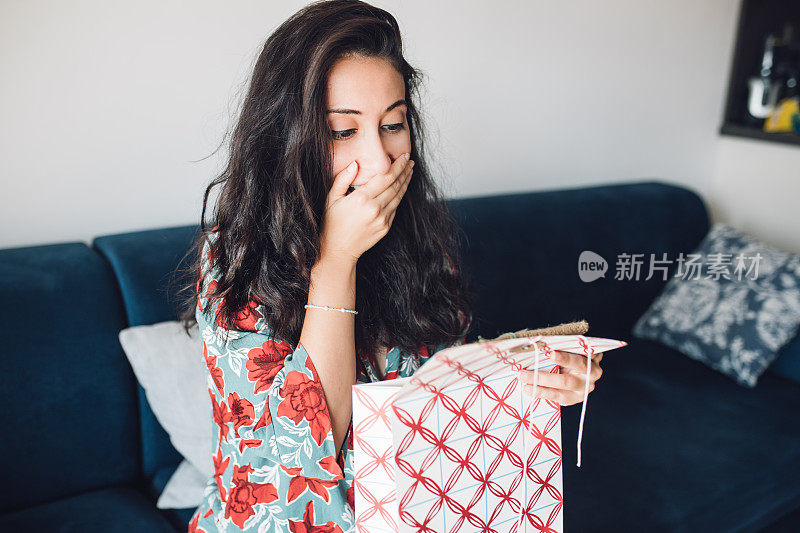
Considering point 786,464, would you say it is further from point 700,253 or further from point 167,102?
point 167,102

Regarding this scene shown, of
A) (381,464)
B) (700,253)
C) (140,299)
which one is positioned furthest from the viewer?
(700,253)

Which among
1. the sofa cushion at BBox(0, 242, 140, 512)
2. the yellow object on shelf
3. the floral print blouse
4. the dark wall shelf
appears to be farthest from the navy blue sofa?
the yellow object on shelf

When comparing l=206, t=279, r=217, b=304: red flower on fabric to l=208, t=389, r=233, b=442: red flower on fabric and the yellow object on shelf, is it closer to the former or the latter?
l=208, t=389, r=233, b=442: red flower on fabric

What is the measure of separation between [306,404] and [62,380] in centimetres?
73

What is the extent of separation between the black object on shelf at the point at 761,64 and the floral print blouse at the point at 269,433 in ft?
7.46

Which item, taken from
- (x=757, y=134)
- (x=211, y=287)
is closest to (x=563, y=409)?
(x=211, y=287)

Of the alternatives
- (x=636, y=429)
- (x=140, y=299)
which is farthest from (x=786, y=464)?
(x=140, y=299)

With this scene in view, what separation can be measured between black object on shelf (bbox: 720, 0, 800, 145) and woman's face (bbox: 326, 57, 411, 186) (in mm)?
2083

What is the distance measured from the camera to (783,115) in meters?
2.52

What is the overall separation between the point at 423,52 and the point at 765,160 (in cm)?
153

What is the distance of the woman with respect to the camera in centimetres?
93

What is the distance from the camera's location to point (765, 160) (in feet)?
8.53

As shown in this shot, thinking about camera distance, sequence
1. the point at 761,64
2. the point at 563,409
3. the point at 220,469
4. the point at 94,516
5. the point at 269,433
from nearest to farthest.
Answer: the point at 269,433
the point at 220,469
the point at 94,516
the point at 563,409
the point at 761,64

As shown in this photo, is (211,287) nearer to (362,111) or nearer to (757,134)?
(362,111)
